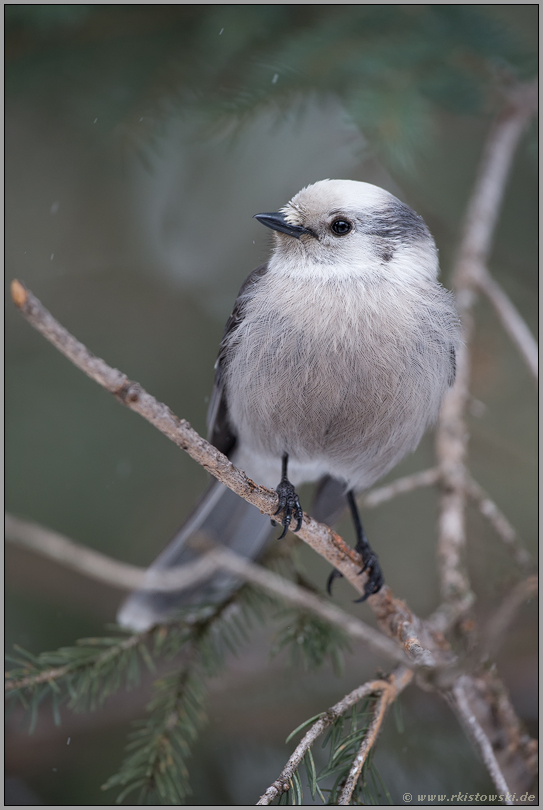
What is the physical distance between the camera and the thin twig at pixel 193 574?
1.79m

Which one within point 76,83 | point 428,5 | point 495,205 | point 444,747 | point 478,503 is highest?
point 76,83

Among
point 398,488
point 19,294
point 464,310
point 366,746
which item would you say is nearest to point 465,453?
point 398,488

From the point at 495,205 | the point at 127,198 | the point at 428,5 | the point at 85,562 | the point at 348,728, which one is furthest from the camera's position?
the point at 127,198

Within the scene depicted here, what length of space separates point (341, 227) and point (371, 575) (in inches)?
44.3

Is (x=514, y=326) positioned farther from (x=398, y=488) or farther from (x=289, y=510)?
(x=289, y=510)

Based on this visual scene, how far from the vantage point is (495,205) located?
2.74m

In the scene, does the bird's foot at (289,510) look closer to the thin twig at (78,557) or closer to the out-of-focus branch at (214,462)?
the out-of-focus branch at (214,462)

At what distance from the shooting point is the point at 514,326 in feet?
7.60

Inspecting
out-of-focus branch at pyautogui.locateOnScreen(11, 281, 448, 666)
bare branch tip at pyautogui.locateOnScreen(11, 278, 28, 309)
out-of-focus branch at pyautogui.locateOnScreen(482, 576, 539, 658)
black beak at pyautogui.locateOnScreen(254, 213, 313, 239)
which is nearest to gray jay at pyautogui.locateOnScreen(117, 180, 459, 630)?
black beak at pyautogui.locateOnScreen(254, 213, 313, 239)

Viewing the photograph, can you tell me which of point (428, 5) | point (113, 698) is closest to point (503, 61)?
point (428, 5)

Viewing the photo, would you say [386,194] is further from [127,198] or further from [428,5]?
[127,198]

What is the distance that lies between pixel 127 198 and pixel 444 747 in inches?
114

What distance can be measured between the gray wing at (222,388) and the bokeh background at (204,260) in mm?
115

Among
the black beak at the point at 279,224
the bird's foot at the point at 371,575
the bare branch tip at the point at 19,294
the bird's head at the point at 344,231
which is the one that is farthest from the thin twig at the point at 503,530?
the bare branch tip at the point at 19,294
